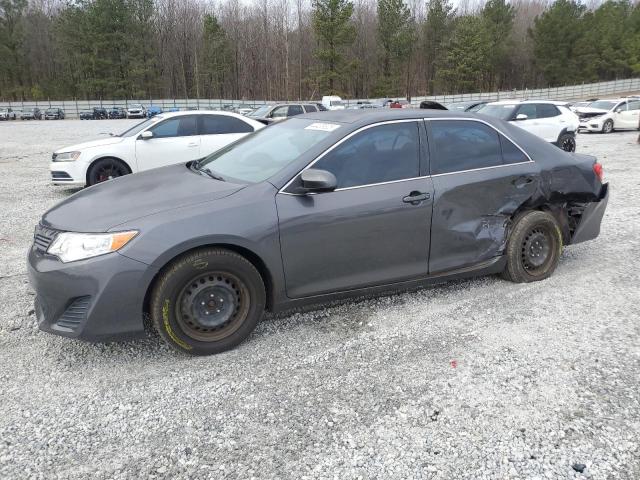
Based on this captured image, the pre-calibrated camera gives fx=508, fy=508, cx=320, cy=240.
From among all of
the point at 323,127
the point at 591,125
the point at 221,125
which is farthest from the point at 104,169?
the point at 591,125

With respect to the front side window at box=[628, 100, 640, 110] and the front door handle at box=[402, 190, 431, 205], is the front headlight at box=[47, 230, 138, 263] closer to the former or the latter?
the front door handle at box=[402, 190, 431, 205]

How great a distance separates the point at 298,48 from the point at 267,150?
2959 inches

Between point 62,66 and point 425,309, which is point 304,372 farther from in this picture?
point 62,66

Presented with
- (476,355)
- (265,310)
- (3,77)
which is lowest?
(476,355)

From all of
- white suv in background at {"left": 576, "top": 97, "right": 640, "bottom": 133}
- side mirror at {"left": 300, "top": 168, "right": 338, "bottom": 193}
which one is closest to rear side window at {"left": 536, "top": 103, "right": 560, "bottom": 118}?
white suv in background at {"left": 576, "top": 97, "right": 640, "bottom": 133}

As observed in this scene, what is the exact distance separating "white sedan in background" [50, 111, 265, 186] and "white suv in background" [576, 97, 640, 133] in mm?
17549

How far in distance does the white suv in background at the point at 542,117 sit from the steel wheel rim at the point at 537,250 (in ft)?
32.3

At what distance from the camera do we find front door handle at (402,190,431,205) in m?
3.80

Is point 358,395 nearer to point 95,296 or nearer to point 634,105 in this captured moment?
point 95,296

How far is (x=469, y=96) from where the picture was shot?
61.1 meters

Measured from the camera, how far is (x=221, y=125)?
388 inches

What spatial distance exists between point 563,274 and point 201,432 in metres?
3.72

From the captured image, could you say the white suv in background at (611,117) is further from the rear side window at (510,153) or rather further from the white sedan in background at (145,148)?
the rear side window at (510,153)

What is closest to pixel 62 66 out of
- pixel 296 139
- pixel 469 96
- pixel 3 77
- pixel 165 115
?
pixel 3 77
